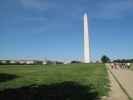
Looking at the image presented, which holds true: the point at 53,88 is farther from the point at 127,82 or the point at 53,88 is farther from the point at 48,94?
the point at 127,82

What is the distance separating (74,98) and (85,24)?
8356 centimetres

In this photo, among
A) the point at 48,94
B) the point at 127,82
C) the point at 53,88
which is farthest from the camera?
the point at 127,82

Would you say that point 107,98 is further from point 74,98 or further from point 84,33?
point 84,33

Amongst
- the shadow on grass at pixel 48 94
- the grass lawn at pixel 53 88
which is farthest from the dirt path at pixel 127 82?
the shadow on grass at pixel 48 94

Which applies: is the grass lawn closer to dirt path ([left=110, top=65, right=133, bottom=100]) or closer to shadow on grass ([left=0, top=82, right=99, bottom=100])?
shadow on grass ([left=0, top=82, right=99, bottom=100])

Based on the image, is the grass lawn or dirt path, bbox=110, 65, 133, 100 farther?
dirt path, bbox=110, 65, 133, 100

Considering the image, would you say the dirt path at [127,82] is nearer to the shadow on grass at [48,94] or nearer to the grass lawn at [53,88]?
the grass lawn at [53,88]

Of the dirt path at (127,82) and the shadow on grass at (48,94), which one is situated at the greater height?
the dirt path at (127,82)

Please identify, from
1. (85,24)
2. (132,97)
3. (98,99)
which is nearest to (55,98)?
(98,99)

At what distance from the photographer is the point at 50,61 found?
612 ft

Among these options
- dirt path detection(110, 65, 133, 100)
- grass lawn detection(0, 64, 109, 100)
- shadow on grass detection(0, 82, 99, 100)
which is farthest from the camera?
dirt path detection(110, 65, 133, 100)

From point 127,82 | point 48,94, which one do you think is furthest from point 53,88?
point 127,82

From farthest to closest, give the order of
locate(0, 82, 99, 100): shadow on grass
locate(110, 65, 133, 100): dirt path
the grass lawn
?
locate(110, 65, 133, 100): dirt path
the grass lawn
locate(0, 82, 99, 100): shadow on grass

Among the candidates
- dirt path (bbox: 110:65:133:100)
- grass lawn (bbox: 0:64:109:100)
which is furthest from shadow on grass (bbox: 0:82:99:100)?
dirt path (bbox: 110:65:133:100)
